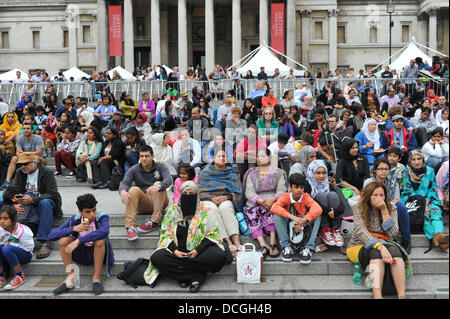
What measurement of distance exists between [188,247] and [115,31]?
36.1 metres

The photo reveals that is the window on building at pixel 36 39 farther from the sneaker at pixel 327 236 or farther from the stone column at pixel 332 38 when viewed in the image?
the sneaker at pixel 327 236

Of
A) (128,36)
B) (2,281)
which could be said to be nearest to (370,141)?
(2,281)

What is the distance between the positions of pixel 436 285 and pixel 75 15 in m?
46.1

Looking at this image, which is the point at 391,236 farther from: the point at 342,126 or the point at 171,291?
the point at 342,126

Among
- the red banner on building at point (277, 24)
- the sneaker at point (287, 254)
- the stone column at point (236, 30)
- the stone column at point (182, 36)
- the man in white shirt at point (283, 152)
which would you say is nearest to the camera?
the sneaker at point (287, 254)

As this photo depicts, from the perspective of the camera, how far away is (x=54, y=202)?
7.87 m

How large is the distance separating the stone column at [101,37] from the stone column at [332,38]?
21.1 metres

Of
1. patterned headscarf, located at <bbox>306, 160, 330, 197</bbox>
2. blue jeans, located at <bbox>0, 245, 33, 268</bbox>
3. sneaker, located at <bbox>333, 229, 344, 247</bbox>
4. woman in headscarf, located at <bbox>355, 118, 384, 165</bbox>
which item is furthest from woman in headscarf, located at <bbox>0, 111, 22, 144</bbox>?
sneaker, located at <bbox>333, 229, 344, 247</bbox>

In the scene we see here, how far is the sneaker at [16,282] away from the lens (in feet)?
21.2

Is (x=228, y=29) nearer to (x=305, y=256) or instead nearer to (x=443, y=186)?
(x=443, y=186)

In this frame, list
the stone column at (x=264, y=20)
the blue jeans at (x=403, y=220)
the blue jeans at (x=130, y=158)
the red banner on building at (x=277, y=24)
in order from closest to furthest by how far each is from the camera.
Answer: the blue jeans at (x=403, y=220)
the blue jeans at (x=130, y=158)
the red banner on building at (x=277, y=24)
the stone column at (x=264, y=20)

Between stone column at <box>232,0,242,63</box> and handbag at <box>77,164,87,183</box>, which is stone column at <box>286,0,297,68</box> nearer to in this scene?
stone column at <box>232,0,242,63</box>

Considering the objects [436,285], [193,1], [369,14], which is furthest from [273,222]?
[369,14]

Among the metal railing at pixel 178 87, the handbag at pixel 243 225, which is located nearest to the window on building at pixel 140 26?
the metal railing at pixel 178 87
